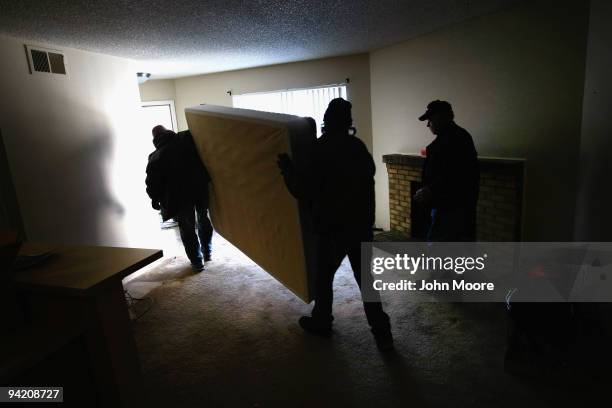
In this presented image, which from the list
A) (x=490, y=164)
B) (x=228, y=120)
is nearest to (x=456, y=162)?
(x=490, y=164)

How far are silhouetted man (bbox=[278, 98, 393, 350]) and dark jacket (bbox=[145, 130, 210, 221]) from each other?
57.3 inches

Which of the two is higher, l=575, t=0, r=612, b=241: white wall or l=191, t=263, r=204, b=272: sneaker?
l=575, t=0, r=612, b=241: white wall

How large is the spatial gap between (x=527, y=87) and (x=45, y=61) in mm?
3689

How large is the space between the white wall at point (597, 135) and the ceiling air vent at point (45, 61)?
149 inches

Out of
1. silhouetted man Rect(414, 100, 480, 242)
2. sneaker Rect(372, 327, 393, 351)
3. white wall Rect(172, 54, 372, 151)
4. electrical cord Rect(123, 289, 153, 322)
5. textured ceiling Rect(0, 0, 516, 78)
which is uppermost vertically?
textured ceiling Rect(0, 0, 516, 78)

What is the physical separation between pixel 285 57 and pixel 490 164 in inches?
103

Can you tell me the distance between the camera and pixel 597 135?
2.29 metres

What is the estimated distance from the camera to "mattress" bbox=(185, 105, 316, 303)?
6.82 ft

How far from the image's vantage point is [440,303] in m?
2.60

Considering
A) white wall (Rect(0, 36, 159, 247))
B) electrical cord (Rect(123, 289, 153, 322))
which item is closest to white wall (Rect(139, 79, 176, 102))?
white wall (Rect(0, 36, 159, 247))

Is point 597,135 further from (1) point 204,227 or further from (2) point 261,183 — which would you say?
(1) point 204,227

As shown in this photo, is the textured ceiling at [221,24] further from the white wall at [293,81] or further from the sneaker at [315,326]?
the sneaker at [315,326]

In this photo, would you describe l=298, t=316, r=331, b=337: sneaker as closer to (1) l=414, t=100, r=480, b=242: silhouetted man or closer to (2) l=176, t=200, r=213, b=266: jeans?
(1) l=414, t=100, r=480, b=242: silhouetted man

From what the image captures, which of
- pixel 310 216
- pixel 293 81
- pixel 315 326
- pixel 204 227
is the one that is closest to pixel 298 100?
pixel 293 81
